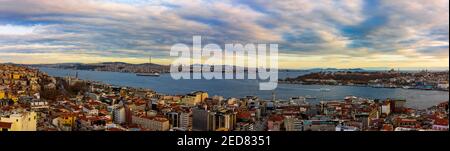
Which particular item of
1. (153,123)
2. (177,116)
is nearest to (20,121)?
(153,123)

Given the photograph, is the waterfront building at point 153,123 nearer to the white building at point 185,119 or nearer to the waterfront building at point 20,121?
the white building at point 185,119

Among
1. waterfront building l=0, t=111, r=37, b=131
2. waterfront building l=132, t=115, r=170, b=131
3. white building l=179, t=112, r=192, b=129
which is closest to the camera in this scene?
waterfront building l=0, t=111, r=37, b=131

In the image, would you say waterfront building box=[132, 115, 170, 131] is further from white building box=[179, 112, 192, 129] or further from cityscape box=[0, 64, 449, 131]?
white building box=[179, 112, 192, 129]

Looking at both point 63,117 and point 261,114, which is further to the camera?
point 261,114

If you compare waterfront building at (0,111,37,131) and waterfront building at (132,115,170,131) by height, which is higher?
waterfront building at (0,111,37,131)

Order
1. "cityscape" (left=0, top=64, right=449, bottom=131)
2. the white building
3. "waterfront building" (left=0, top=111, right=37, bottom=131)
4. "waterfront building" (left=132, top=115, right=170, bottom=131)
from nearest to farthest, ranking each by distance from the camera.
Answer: "waterfront building" (left=0, top=111, right=37, bottom=131), "cityscape" (left=0, top=64, right=449, bottom=131), "waterfront building" (left=132, top=115, right=170, bottom=131), the white building

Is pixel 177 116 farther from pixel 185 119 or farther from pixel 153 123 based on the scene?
pixel 153 123

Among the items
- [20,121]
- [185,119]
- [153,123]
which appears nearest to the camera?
[20,121]

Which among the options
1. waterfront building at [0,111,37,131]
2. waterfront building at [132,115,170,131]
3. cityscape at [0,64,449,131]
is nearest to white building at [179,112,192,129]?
cityscape at [0,64,449,131]

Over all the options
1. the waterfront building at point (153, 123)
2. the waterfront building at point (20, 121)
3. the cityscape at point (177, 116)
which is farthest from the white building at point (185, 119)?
the waterfront building at point (20, 121)
